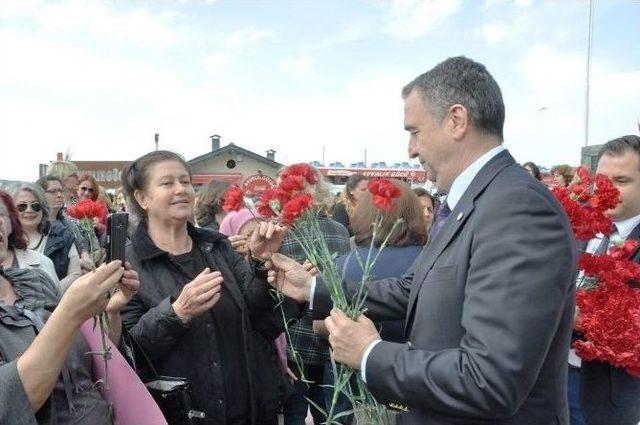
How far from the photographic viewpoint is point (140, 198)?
2846 millimetres

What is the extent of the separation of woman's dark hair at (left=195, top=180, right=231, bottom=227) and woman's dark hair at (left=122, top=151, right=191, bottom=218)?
2238mm

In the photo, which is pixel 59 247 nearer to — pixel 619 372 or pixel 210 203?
pixel 210 203

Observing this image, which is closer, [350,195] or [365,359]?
[365,359]

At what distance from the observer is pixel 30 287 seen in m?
2.09

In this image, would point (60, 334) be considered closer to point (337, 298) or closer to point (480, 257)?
point (337, 298)

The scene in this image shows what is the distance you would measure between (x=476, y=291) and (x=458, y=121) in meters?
0.55

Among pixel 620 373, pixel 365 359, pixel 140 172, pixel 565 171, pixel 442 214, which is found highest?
pixel 565 171

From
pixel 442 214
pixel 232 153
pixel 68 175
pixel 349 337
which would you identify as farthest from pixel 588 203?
pixel 232 153

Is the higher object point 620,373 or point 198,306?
point 198,306

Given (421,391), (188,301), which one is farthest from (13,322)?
(421,391)

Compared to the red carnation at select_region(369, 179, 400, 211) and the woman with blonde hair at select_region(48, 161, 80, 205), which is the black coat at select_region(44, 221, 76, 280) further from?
the red carnation at select_region(369, 179, 400, 211)

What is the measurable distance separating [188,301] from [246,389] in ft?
1.94

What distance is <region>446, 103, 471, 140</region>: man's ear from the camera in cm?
163

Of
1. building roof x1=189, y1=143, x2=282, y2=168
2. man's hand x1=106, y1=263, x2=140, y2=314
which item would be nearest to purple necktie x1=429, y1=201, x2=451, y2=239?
man's hand x1=106, y1=263, x2=140, y2=314
